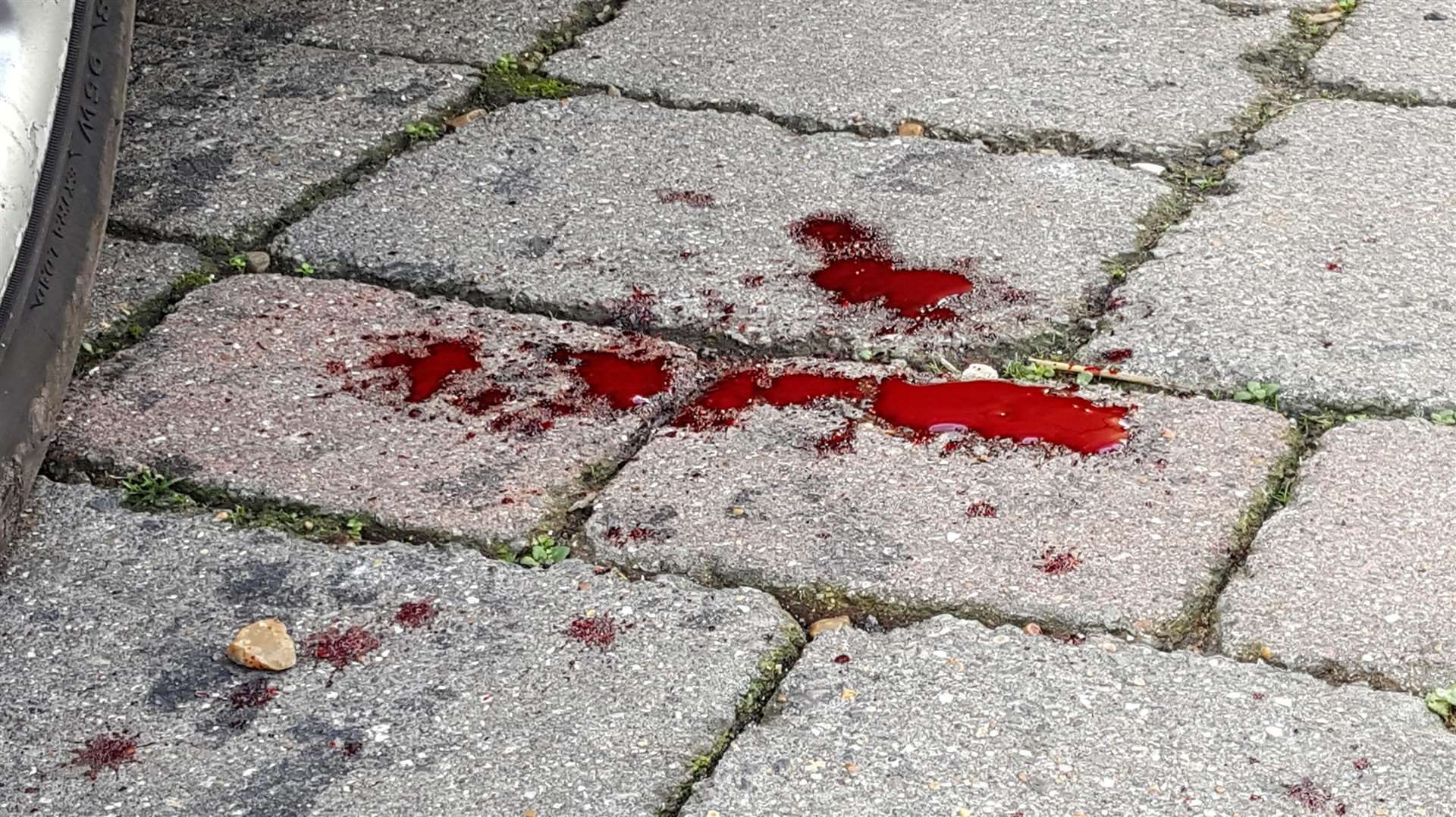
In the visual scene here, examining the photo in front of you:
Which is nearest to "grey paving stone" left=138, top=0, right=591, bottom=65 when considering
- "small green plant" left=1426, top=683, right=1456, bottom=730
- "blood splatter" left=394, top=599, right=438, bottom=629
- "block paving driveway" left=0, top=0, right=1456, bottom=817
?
"block paving driveway" left=0, top=0, right=1456, bottom=817

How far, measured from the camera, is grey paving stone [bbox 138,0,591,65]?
3281mm

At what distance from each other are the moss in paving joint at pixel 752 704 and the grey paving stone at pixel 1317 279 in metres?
0.74

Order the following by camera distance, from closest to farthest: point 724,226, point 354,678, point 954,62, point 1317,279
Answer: point 354,678 < point 1317,279 < point 724,226 < point 954,62

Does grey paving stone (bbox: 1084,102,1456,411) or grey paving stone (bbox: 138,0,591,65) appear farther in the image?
grey paving stone (bbox: 138,0,591,65)

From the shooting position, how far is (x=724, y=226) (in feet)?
8.64

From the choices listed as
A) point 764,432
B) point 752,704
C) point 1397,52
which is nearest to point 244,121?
point 764,432

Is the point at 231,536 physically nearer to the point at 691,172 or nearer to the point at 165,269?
the point at 165,269

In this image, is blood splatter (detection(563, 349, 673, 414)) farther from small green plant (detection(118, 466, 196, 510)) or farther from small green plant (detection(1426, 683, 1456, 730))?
small green plant (detection(1426, 683, 1456, 730))

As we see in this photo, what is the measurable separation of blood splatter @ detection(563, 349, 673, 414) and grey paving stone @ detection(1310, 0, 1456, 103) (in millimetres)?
1550

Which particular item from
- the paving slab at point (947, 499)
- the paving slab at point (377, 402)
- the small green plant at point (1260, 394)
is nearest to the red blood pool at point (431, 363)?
the paving slab at point (377, 402)

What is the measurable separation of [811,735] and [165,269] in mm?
1427

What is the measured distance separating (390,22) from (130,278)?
41.4 inches

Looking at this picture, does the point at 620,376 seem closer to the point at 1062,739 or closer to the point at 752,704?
the point at 752,704

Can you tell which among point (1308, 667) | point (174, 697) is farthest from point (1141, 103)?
point (174, 697)
